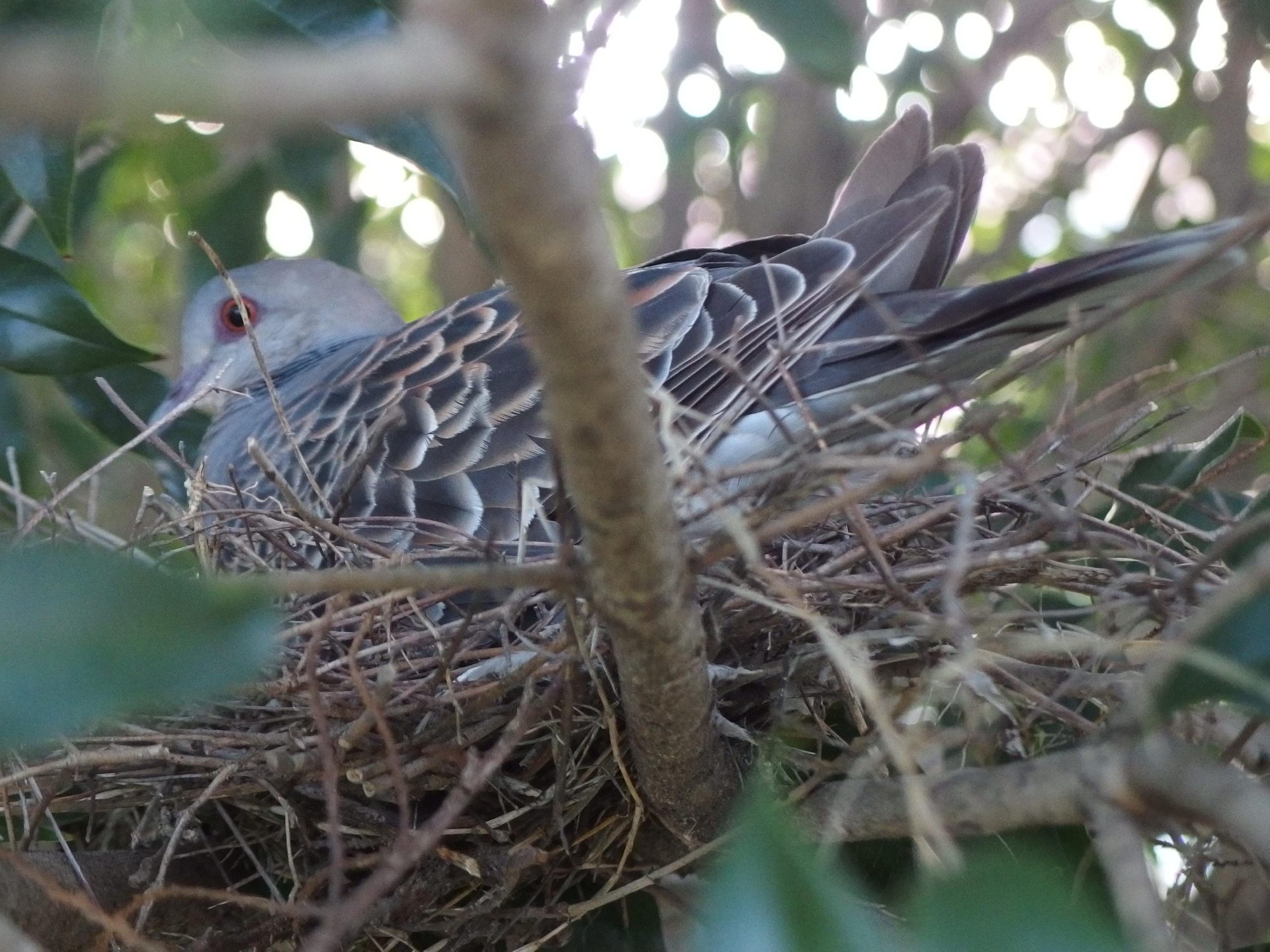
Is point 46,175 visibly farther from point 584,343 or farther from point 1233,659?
point 1233,659

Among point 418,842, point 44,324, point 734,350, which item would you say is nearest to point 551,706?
point 418,842

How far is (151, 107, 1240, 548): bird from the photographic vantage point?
4.53ft

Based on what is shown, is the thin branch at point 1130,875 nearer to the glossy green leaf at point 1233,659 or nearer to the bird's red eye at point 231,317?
the glossy green leaf at point 1233,659

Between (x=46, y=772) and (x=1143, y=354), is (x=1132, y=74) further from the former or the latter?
(x=46, y=772)

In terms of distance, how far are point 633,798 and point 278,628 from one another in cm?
40

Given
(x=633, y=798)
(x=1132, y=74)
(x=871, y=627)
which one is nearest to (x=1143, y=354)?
(x=1132, y=74)

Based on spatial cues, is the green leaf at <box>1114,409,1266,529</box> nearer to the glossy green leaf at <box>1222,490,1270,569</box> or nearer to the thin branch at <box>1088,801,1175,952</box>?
the glossy green leaf at <box>1222,490,1270,569</box>

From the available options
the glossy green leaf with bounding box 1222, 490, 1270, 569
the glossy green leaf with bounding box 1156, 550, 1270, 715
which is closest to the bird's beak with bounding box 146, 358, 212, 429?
the glossy green leaf with bounding box 1222, 490, 1270, 569

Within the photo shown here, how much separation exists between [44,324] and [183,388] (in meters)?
0.74

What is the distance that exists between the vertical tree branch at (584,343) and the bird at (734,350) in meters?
0.39

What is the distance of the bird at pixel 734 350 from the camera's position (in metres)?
1.38

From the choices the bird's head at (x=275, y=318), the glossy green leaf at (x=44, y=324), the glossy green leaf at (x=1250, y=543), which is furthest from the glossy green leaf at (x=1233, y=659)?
the bird's head at (x=275, y=318)

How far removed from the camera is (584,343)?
0.62 meters

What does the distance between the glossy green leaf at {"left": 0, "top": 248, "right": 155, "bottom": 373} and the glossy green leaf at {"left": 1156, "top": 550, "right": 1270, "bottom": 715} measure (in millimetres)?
1371
